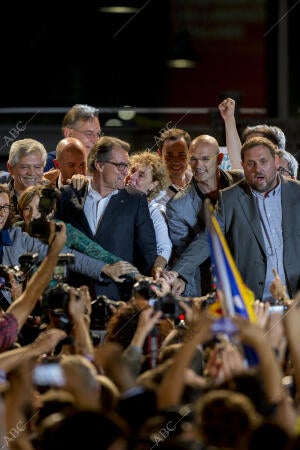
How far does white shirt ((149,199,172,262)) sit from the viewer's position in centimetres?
894

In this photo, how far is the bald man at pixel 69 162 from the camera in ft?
31.2

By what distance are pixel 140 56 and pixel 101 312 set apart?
765cm

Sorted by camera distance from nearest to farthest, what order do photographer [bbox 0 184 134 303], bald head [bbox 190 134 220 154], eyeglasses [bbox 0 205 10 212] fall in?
eyeglasses [bbox 0 205 10 212], photographer [bbox 0 184 134 303], bald head [bbox 190 134 220 154]

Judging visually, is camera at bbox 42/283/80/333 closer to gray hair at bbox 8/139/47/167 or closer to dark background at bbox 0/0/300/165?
gray hair at bbox 8/139/47/167

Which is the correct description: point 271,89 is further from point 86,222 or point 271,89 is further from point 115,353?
point 115,353

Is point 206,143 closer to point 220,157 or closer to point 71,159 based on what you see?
point 220,157

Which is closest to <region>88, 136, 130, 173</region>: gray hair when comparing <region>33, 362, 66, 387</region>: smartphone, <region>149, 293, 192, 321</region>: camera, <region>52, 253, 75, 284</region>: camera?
<region>52, 253, 75, 284</region>: camera

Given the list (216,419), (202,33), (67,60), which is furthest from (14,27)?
(216,419)

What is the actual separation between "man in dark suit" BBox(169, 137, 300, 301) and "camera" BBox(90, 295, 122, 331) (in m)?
0.98

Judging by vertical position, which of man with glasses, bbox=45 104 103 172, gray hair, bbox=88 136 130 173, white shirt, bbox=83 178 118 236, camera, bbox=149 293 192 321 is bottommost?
camera, bbox=149 293 192 321

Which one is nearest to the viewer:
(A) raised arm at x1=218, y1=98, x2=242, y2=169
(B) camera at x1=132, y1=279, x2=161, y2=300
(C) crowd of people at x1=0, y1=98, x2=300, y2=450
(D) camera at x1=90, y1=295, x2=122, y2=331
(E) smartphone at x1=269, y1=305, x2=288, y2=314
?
(C) crowd of people at x1=0, y1=98, x2=300, y2=450

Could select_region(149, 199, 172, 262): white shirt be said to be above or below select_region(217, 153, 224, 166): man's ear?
below

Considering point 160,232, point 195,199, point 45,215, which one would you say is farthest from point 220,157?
point 45,215

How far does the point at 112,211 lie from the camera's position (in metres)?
8.70
